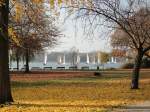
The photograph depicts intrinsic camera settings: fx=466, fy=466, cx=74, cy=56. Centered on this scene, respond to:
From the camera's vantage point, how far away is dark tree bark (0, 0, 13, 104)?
69.2ft

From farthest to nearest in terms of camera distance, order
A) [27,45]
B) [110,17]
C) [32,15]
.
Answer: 1. [27,45]
2. [110,17]
3. [32,15]

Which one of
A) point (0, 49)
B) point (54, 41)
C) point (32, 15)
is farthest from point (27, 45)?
point (0, 49)

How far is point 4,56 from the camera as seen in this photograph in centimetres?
2138

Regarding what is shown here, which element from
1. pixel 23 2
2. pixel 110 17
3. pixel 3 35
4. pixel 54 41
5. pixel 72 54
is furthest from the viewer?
pixel 72 54

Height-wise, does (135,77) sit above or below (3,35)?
below

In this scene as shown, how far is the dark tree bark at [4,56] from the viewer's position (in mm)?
21078

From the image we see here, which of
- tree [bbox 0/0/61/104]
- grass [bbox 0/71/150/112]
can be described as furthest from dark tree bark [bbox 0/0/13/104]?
grass [bbox 0/71/150/112]

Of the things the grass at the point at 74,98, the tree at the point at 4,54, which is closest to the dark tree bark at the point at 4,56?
the tree at the point at 4,54

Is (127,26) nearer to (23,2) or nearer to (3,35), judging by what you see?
(23,2)

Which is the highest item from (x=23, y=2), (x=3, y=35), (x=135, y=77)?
(x=23, y=2)

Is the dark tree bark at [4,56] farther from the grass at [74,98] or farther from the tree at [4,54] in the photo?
the grass at [74,98]

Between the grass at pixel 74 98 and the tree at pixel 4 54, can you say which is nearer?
the grass at pixel 74 98

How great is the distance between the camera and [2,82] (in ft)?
71.1

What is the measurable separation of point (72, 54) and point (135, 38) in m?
102
